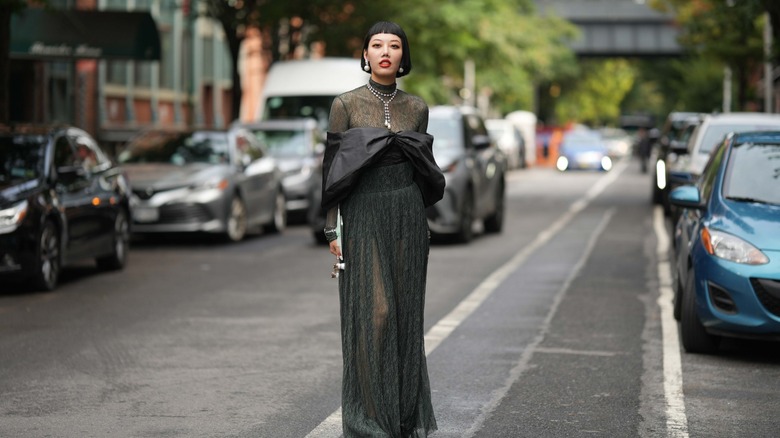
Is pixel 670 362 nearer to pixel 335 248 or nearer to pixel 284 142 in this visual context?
pixel 335 248

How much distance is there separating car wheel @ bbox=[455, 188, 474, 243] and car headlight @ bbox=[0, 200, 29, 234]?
7.24 m

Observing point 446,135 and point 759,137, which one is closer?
point 759,137

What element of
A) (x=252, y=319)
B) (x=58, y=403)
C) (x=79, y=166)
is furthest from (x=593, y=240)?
(x=58, y=403)

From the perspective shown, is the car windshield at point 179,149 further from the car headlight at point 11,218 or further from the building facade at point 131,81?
the car headlight at point 11,218

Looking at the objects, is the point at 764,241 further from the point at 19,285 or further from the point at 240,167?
the point at 240,167

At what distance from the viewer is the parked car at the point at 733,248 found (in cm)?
912

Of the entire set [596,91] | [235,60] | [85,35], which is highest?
[85,35]

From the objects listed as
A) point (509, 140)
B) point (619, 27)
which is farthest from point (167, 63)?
point (619, 27)

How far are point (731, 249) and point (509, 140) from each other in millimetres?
47367

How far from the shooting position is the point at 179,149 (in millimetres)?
20344

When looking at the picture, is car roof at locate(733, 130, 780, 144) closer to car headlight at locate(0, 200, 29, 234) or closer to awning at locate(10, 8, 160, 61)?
car headlight at locate(0, 200, 29, 234)

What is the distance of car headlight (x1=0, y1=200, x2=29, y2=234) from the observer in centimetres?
1276

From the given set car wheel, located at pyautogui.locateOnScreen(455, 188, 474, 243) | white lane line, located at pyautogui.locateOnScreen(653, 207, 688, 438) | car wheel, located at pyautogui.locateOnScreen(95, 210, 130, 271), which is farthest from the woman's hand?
car wheel, located at pyautogui.locateOnScreen(455, 188, 474, 243)

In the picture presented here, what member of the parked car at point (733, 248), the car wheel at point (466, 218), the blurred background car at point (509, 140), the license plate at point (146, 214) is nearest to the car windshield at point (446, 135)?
the car wheel at point (466, 218)
